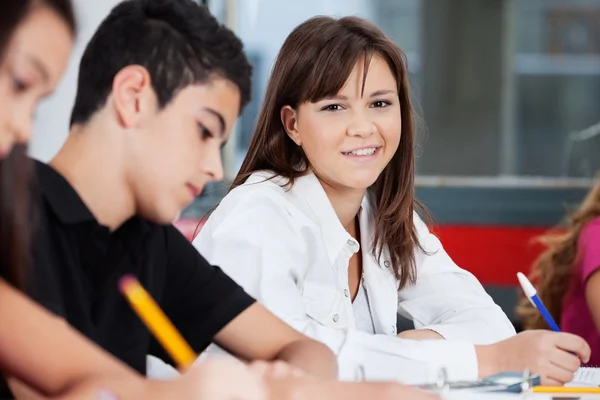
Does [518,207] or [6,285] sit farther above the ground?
[6,285]

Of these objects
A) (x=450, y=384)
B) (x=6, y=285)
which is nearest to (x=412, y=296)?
(x=450, y=384)

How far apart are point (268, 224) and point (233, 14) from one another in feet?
4.56

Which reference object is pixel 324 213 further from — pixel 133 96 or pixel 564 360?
pixel 133 96

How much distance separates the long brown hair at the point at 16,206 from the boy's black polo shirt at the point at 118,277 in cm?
3

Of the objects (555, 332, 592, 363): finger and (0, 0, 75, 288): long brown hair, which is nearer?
(0, 0, 75, 288): long brown hair

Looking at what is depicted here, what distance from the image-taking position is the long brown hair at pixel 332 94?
1.21 metres

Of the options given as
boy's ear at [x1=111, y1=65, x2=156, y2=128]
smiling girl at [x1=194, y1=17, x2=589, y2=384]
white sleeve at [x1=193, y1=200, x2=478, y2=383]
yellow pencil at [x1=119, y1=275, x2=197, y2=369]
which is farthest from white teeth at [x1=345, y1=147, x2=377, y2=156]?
yellow pencil at [x1=119, y1=275, x2=197, y2=369]

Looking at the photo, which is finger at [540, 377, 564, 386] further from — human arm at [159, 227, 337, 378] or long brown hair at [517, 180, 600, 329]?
long brown hair at [517, 180, 600, 329]

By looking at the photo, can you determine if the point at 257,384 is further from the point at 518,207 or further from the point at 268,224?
the point at 518,207

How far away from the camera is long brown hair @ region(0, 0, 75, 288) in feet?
1.97

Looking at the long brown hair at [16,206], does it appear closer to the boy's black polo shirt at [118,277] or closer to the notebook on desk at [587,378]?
the boy's black polo shirt at [118,277]

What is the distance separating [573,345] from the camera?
103 cm

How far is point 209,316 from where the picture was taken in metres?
0.92

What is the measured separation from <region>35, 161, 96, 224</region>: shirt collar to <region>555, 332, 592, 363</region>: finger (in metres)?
0.54
